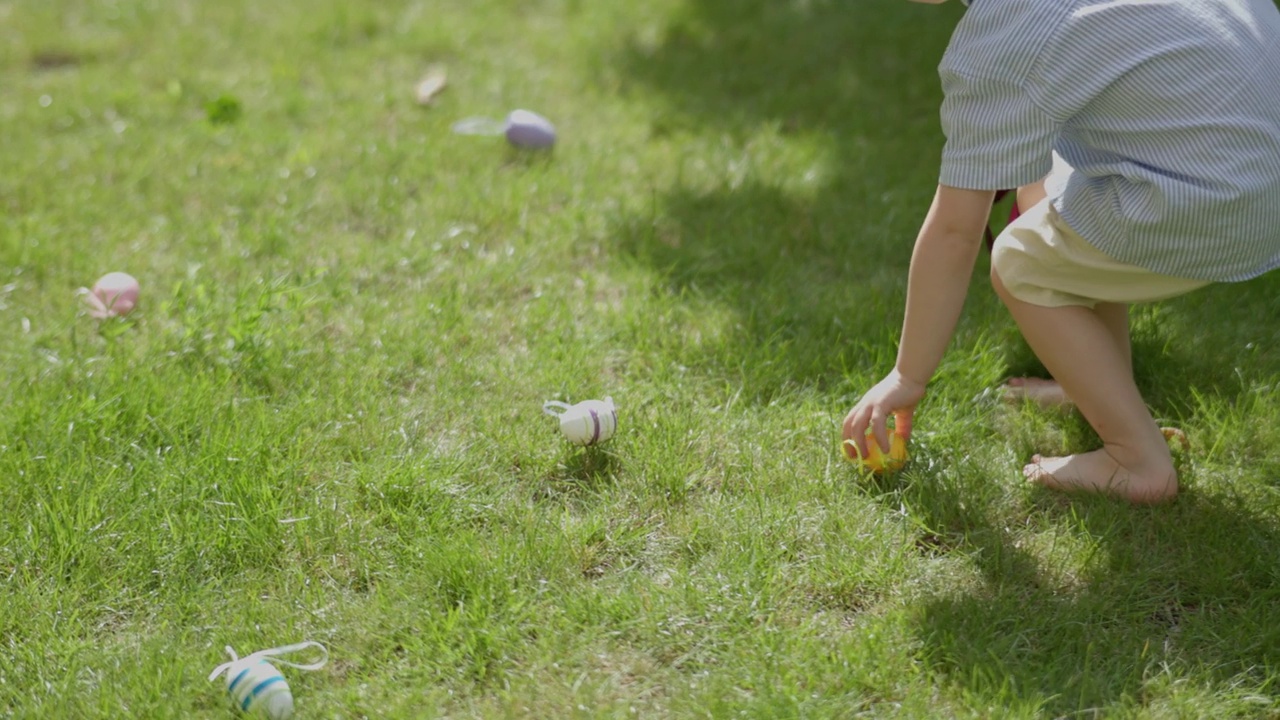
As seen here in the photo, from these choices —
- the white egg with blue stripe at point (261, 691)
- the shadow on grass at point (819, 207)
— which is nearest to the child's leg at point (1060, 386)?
the shadow on grass at point (819, 207)

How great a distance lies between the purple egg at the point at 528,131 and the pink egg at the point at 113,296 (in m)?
1.26

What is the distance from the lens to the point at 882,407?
2170 mm

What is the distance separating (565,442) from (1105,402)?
1024 mm

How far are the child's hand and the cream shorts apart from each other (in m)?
0.27

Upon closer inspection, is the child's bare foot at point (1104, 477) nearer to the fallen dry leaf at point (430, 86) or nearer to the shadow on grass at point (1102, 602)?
the shadow on grass at point (1102, 602)

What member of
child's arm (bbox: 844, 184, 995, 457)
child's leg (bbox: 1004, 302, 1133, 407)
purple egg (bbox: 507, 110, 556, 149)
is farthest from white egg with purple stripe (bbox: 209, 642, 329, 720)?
purple egg (bbox: 507, 110, 556, 149)

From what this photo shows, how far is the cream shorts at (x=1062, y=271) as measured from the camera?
210 centimetres

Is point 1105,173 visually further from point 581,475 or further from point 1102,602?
point 581,475

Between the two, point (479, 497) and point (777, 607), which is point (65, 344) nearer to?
point (479, 497)

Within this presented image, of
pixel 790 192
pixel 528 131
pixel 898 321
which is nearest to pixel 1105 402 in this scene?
pixel 898 321

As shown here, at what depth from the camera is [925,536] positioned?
214 centimetres

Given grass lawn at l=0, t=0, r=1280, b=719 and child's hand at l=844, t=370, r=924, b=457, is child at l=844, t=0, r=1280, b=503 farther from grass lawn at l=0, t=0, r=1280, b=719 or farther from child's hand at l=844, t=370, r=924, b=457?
grass lawn at l=0, t=0, r=1280, b=719

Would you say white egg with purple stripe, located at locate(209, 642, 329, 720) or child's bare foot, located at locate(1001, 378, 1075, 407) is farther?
child's bare foot, located at locate(1001, 378, 1075, 407)

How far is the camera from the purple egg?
12.1 feet
